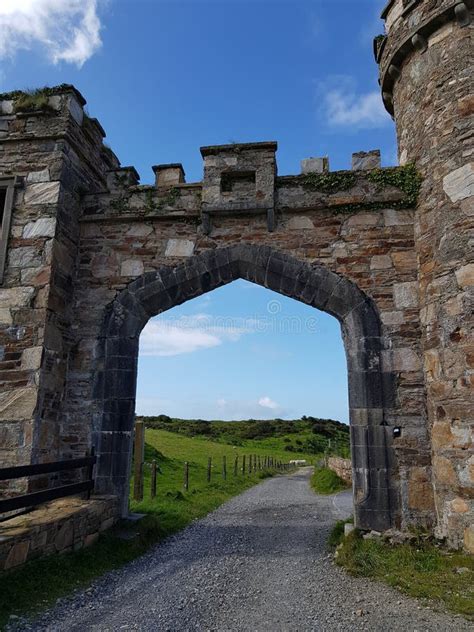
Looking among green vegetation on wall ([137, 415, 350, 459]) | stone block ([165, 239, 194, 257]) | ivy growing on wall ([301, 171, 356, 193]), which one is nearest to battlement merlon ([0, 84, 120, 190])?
stone block ([165, 239, 194, 257])

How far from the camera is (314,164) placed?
281 inches

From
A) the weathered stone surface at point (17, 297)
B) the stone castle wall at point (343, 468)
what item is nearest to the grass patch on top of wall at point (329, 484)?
the stone castle wall at point (343, 468)

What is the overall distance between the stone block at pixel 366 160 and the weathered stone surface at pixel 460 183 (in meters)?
1.36

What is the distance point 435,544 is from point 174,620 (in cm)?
318

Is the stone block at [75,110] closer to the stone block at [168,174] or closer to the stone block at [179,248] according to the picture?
the stone block at [168,174]

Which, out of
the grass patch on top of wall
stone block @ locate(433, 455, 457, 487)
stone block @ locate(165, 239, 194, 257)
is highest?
stone block @ locate(165, 239, 194, 257)

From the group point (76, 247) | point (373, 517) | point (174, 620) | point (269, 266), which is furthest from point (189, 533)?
point (76, 247)

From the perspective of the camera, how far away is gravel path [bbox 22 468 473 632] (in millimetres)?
3605

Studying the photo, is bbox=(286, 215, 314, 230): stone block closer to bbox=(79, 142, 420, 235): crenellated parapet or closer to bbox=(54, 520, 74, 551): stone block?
bbox=(79, 142, 420, 235): crenellated parapet

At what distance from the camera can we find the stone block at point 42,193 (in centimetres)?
682

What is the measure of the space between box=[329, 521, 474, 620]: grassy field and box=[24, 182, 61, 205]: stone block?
6.03 meters

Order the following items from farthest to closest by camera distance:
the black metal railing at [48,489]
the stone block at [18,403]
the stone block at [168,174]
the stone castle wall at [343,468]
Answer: the stone castle wall at [343,468]
the stone block at [168,174]
the stone block at [18,403]
the black metal railing at [48,489]

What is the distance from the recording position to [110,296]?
7.04 m

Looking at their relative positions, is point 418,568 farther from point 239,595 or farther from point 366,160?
point 366,160
